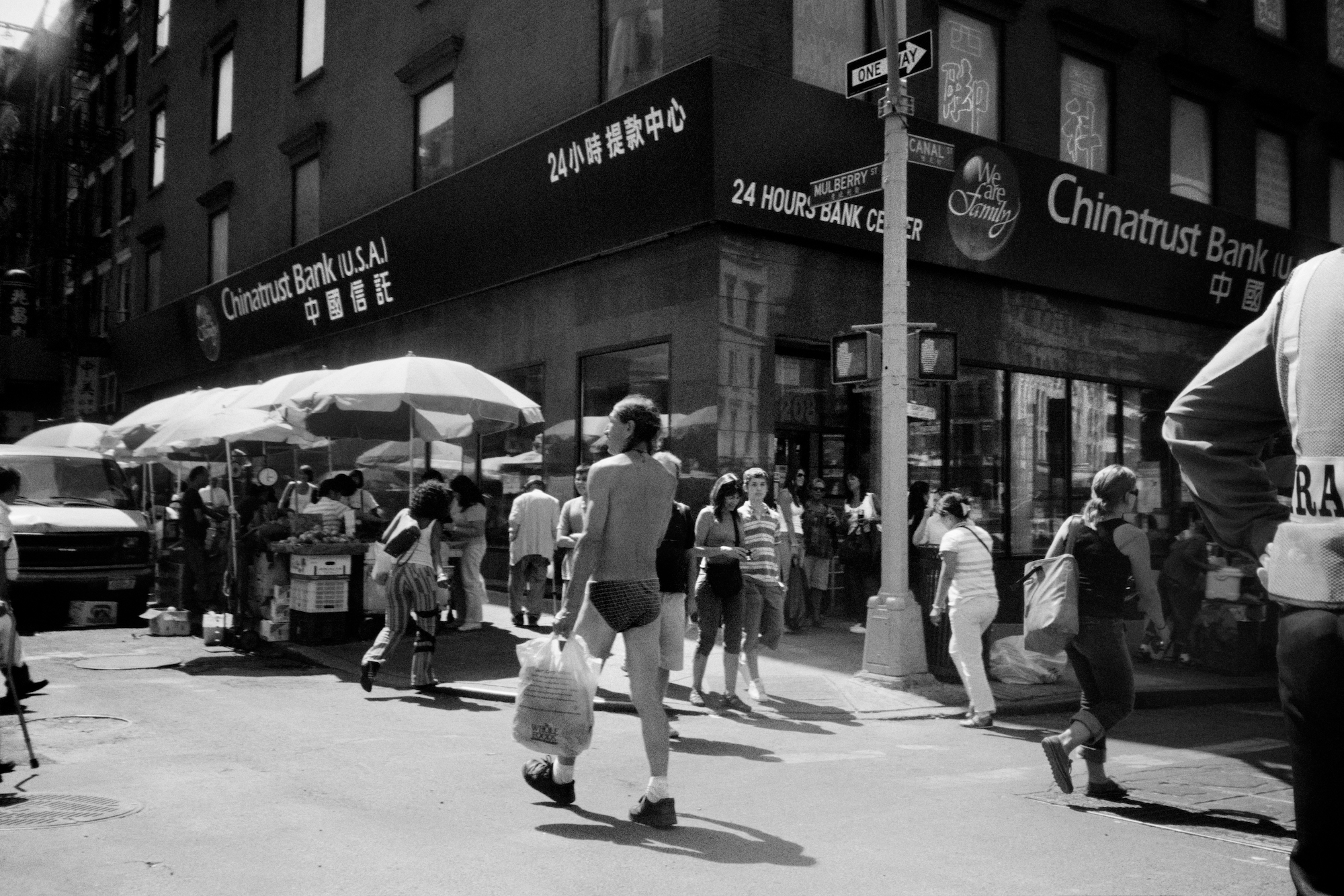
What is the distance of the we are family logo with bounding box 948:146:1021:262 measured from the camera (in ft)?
51.4

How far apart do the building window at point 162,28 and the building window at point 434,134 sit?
1496cm

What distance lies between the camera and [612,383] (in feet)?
50.8

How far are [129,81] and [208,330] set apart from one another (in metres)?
12.3

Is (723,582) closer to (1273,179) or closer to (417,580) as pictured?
(417,580)

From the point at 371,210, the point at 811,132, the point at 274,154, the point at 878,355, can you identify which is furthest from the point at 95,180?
the point at 878,355

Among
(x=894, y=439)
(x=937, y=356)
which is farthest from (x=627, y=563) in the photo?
(x=937, y=356)

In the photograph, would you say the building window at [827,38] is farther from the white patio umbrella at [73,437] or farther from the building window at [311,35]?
the white patio umbrella at [73,437]

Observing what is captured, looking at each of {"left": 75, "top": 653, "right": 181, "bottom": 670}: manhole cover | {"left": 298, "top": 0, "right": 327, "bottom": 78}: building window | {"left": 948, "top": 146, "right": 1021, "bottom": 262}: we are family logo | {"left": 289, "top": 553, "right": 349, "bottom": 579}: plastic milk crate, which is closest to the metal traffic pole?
{"left": 948, "top": 146, "right": 1021, "bottom": 262}: we are family logo

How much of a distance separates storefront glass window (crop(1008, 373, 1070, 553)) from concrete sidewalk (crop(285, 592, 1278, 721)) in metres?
4.30

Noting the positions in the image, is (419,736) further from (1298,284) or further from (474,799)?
(1298,284)

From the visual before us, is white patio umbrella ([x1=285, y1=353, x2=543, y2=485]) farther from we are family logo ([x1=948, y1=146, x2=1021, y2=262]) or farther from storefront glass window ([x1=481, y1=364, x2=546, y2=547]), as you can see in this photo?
we are family logo ([x1=948, y1=146, x2=1021, y2=262])

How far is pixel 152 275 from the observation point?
101 ft

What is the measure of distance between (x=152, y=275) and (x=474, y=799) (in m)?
28.3

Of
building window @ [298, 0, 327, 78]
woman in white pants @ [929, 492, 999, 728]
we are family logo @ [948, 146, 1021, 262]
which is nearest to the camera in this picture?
woman in white pants @ [929, 492, 999, 728]
